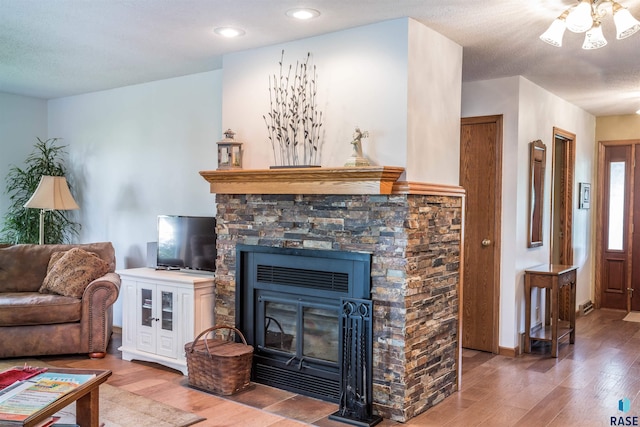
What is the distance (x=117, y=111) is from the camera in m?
5.52

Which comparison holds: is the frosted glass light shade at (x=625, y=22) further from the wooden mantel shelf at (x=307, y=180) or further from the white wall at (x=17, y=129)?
the white wall at (x=17, y=129)

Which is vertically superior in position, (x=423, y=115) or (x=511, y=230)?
(x=423, y=115)

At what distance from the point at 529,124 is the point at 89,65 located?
3784mm

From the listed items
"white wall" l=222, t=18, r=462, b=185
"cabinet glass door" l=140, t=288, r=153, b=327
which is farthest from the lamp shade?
"white wall" l=222, t=18, r=462, b=185

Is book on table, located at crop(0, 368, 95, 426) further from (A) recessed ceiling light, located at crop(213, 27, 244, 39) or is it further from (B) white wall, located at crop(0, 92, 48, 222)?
(B) white wall, located at crop(0, 92, 48, 222)

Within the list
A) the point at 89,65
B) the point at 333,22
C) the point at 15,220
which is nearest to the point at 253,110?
the point at 333,22

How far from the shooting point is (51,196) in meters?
5.26

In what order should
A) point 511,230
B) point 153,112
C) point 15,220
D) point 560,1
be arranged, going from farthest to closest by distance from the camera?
point 15,220 → point 153,112 → point 511,230 → point 560,1

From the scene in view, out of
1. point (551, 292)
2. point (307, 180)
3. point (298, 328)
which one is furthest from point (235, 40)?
point (551, 292)

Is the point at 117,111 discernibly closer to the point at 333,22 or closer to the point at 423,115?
the point at 333,22

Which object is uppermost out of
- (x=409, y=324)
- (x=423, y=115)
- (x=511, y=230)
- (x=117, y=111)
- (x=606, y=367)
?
(x=117, y=111)

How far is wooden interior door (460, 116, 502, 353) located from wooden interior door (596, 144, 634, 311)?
112 inches

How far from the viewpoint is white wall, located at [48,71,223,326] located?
15.9ft

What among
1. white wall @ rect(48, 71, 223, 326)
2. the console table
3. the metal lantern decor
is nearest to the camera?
the metal lantern decor
